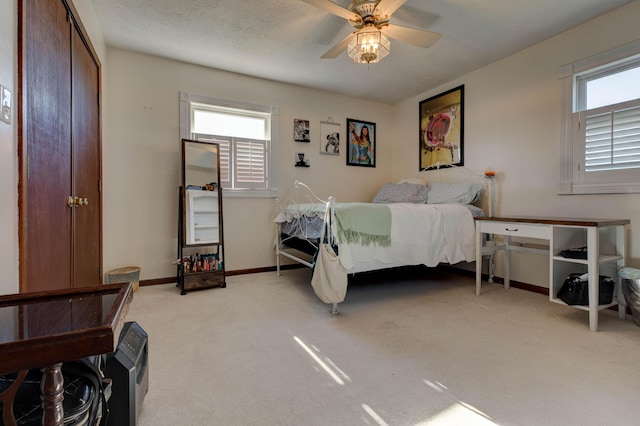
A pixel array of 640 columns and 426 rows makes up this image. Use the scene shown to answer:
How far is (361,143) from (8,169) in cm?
385

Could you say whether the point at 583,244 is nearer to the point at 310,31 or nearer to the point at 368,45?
the point at 368,45

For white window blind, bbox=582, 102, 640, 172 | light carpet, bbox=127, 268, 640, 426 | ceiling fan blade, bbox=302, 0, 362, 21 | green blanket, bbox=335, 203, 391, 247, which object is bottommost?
light carpet, bbox=127, 268, 640, 426

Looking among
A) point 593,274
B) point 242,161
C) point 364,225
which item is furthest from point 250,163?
point 593,274

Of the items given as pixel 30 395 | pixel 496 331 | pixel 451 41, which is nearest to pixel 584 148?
pixel 451 41

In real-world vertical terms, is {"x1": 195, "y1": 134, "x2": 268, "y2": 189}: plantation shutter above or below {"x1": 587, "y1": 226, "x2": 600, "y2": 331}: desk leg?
above

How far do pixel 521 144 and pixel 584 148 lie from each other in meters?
0.55

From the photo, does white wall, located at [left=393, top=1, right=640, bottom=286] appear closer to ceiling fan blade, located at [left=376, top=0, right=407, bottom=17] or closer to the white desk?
the white desk

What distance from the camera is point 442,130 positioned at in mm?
3855

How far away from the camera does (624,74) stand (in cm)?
239

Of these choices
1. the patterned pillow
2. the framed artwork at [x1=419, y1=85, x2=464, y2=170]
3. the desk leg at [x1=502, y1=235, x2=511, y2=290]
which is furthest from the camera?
the patterned pillow

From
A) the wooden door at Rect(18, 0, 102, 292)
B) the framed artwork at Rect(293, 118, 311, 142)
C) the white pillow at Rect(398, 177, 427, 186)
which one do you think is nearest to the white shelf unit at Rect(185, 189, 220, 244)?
the wooden door at Rect(18, 0, 102, 292)

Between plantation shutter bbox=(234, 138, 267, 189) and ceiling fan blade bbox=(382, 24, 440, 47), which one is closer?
ceiling fan blade bbox=(382, 24, 440, 47)

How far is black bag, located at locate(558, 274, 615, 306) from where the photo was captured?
6.91 ft

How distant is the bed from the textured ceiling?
141cm
